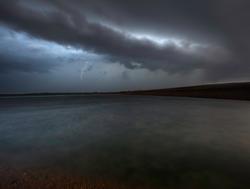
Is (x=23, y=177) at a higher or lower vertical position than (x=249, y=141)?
higher

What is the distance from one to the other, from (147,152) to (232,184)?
4313 mm

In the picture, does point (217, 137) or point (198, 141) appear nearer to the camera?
point (198, 141)

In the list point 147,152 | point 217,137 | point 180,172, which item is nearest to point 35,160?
point 147,152

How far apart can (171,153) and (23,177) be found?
741cm

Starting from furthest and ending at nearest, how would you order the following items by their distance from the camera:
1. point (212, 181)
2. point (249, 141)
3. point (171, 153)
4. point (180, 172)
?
point (249, 141) → point (171, 153) → point (180, 172) → point (212, 181)

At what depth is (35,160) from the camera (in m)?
7.63

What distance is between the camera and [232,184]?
582 centimetres

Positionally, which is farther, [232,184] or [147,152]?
[147,152]

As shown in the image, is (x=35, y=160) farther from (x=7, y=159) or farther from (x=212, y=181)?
(x=212, y=181)

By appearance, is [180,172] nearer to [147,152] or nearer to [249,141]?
[147,152]

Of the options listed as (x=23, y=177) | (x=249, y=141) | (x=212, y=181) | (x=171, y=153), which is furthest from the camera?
(x=249, y=141)

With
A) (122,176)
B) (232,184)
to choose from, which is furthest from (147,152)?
(232,184)

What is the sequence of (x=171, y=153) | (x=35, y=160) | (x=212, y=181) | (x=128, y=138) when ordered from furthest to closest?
1. (x=128, y=138)
2. (x=171, y=153)
3. (x=35, y=160)
4. (x=212, y=181)

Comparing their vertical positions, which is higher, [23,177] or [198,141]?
[23,177]
